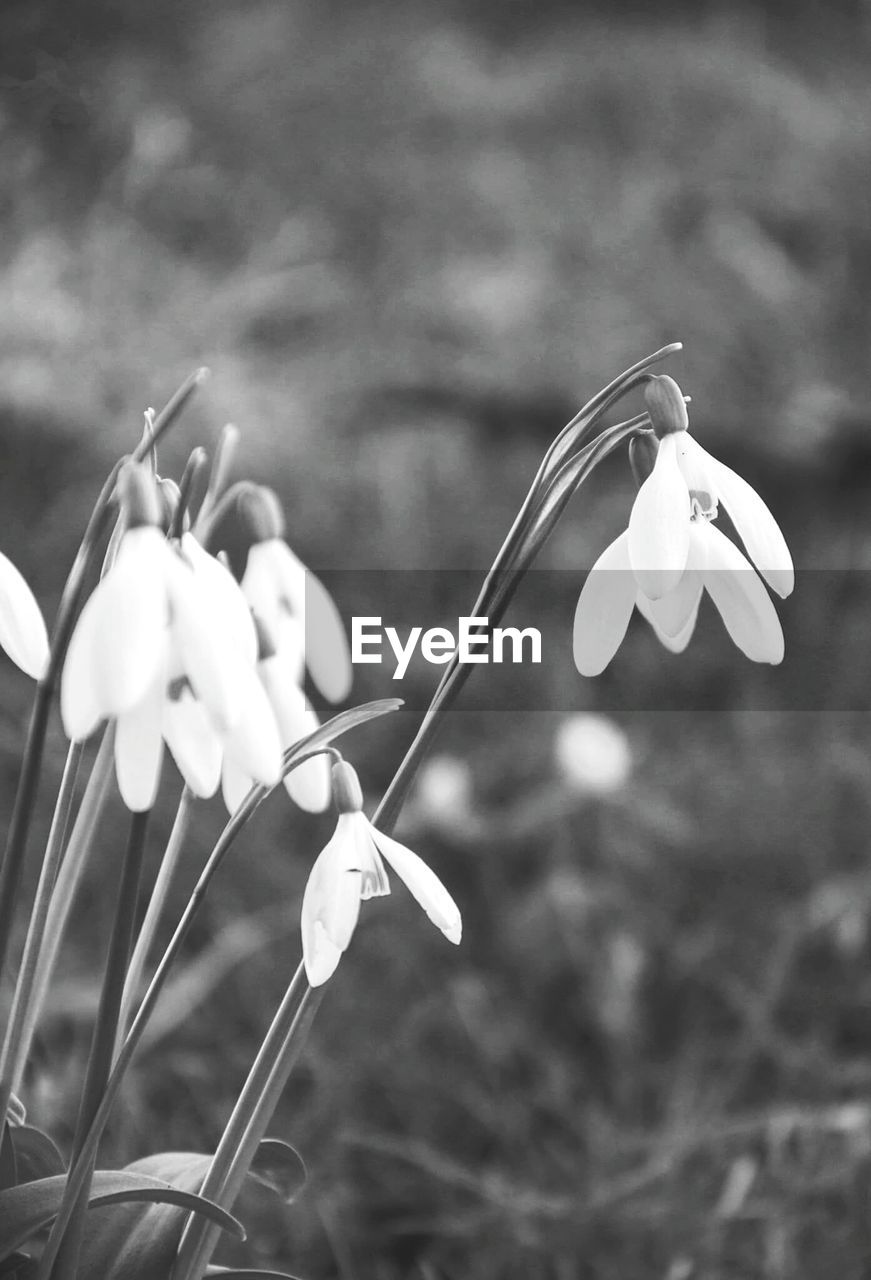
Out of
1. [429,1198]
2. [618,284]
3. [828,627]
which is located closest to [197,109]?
[618,284]

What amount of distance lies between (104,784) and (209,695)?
0.21 m

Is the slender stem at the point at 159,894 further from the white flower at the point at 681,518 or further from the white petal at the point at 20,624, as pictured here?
the white flower at the point at 681,518

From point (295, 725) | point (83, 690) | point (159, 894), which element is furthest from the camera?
point (159, 894)

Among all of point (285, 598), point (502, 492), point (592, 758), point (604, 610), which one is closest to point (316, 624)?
point (285, 598)

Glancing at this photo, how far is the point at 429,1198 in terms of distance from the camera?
1.26m

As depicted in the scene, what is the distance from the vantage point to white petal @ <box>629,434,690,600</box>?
483 mm

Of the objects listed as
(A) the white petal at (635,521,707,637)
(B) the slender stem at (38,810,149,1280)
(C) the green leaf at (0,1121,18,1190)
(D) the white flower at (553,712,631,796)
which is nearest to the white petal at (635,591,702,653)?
(A) the white petal at (635,521,707,637)

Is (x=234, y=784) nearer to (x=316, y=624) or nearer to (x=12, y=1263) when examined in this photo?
(x=316, y=624)

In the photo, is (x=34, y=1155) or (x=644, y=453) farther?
(x=34, y=1155)

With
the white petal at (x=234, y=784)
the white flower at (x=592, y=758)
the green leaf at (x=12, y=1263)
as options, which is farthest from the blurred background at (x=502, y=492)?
the white petal at (x=234, y=784)

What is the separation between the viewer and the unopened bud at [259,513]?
0.49m

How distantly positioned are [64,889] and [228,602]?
249mm

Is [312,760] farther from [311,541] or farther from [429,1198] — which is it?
[311,541]

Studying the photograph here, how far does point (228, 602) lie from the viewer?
0.44 metres
